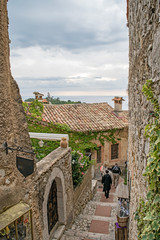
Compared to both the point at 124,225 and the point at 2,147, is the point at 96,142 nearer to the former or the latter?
the point at 124,225

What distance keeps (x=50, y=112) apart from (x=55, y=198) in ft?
26.7

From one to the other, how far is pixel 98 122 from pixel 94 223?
8.45 metres

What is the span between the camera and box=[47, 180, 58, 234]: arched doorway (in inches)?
213

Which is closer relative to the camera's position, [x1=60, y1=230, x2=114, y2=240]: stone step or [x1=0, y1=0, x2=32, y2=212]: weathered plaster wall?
[x1=0, y1=0, x2=32, y2=212]: weathered plaster wall

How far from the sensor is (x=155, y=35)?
5.53 feet

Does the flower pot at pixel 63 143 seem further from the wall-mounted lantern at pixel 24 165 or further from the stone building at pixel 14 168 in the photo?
the wall-mounted lantern at pixel 24 165

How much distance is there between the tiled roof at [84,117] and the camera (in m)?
12.9

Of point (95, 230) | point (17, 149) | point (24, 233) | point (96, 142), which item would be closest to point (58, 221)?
point (95, 230)

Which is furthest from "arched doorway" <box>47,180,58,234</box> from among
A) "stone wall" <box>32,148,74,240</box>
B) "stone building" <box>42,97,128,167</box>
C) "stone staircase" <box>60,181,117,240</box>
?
"stone building" <box>42,97,128,167</box>

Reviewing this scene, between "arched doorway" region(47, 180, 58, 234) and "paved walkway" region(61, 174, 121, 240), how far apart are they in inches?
21.7

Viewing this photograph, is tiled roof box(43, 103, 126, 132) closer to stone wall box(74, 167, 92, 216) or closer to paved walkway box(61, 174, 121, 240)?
stone wall box(74, 167, 92, 216)

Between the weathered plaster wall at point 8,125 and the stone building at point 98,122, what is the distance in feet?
29.4

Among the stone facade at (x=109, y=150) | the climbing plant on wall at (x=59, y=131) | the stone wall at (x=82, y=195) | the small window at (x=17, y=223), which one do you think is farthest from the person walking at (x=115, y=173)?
the small window at (x=17, y=223)

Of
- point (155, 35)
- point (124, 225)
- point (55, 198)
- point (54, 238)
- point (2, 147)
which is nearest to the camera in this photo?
point (155, 35)
